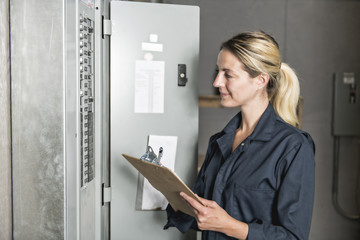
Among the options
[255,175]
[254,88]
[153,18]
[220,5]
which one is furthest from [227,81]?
[220,5]

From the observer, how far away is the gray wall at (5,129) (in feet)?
3.74

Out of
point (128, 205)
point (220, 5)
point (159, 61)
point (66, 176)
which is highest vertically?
point (220, 5)

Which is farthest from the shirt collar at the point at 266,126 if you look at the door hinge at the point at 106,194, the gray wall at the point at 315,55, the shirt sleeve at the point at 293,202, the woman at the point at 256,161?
the gray wall at the point at 315,55

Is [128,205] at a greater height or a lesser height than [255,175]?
lesser

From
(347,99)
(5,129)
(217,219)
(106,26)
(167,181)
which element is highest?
(106,26)

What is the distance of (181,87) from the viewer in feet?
5.93

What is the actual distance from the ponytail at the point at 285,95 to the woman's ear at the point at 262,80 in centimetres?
10

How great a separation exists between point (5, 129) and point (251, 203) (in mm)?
867

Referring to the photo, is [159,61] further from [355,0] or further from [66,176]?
[355,0]

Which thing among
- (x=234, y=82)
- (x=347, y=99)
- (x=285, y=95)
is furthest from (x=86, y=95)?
(x=347, y=99)

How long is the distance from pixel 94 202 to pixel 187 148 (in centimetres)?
54

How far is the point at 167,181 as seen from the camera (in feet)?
3.93

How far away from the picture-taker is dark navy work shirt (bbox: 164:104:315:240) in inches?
44.7

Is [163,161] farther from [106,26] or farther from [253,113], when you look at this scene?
[106,26]
